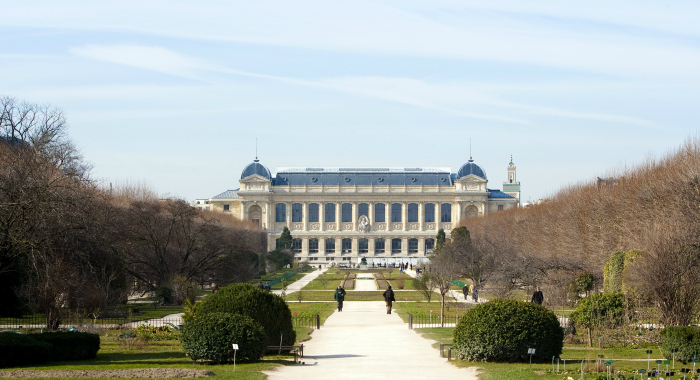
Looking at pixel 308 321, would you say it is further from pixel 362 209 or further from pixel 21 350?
pixel 362 209

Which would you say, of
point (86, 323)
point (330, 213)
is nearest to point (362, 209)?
point (330, 213)

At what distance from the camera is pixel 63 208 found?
27.1 metres

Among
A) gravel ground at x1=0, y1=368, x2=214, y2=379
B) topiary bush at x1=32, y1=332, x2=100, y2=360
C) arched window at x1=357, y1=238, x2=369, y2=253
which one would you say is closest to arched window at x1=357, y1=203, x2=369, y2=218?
arched window at x1=357, y1=238, x2=369, y2=253

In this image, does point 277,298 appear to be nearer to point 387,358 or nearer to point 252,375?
point 387,358

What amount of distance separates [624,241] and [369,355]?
21.8 meters

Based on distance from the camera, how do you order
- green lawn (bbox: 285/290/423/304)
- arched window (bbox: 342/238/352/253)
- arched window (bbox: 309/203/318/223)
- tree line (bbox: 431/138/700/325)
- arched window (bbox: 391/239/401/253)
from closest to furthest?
1. tree line (bbox: 431/138/700/325)
2. green lawn (bbox: 285/290/423/304)
3. arched window (bbox: 342/238/352/253)
4. arched window (bbox: 391/239/401/253)
5. arched window (bbox: 309/203/318/223)

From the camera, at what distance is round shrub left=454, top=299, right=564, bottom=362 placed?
1891 cm

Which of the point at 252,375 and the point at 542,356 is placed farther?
the point at 542,356

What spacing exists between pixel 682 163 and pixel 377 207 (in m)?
87.8

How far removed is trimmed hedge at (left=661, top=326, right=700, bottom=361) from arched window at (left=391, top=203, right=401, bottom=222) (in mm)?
104772

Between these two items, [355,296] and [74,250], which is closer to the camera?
[74,250]

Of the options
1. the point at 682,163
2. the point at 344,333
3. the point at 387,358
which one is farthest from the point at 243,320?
the point at 682,163

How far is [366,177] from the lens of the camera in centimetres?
12550

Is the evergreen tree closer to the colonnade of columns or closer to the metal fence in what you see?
the colonnade of columns
